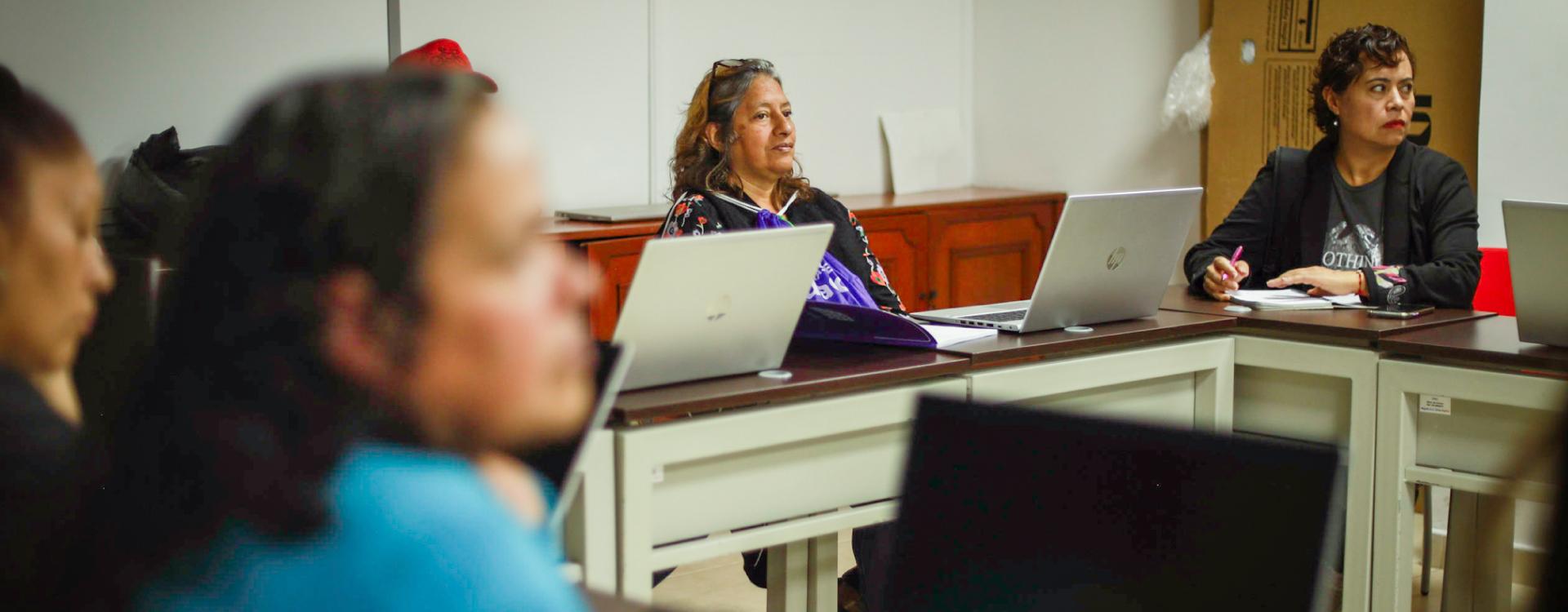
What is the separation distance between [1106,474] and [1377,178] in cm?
227

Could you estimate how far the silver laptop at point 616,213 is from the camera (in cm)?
387

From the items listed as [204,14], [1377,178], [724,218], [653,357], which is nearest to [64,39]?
[204,14]

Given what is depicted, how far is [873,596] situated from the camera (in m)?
2.67

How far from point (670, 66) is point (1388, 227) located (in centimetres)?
224

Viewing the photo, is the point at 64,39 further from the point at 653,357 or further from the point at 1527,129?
the point at 1527,129

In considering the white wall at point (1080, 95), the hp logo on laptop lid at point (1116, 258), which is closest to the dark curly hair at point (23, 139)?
the hp logo on laptop lid at point (1116, 258)

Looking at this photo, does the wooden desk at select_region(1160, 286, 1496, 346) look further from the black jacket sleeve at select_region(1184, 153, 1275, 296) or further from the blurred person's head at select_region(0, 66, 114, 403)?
the blurred person's head at select_region(0, 66, 114, 403)

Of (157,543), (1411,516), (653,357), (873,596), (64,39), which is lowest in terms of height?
(873,596)

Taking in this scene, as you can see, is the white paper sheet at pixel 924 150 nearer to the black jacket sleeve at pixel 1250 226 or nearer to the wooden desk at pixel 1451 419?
the black jacket sleeve at pixel 1250 226

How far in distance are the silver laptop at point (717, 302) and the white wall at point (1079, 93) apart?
2853mm

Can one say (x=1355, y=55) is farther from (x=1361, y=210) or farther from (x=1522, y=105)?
(x=1522, y=105)

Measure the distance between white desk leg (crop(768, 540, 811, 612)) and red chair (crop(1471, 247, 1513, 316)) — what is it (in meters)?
1.79

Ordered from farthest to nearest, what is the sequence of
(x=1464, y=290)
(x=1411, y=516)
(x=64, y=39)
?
(x=64, y=39), (x=1464, y=290), (x=1411, y=516)

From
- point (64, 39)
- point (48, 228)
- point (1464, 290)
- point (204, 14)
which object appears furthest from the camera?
point (204, 14)
